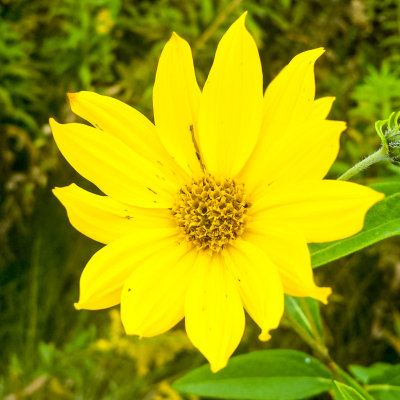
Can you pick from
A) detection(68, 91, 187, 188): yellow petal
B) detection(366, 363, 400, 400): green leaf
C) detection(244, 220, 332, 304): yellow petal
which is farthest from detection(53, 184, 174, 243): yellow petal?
detection(366, 363, 400, 400): green leaf

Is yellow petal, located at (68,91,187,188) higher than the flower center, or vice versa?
yellow petal, located at (68,91,187,188)

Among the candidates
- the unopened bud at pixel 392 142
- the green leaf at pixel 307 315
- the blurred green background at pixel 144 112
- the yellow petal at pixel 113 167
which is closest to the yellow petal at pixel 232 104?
the yellow petal at pixel 113 167

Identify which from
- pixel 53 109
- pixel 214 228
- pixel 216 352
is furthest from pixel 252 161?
pixel 53 109

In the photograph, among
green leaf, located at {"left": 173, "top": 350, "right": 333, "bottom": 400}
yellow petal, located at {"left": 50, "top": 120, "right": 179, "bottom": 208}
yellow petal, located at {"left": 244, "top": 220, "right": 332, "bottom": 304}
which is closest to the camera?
yellow petal, located at {"left": 244, "top": 220, "right": 332, "bottom": 304}

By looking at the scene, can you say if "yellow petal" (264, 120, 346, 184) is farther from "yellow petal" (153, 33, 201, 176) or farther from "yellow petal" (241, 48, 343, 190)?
"yellow petal" (153, 33, 201, 176)

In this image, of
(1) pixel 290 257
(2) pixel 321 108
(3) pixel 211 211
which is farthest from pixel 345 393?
(2) pixel 321 108

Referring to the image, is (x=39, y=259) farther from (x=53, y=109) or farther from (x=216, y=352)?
(x=216, y=352)
